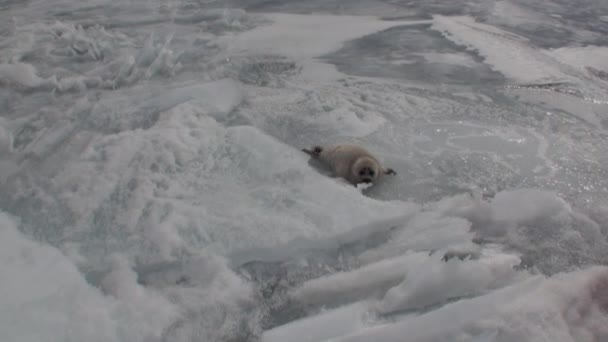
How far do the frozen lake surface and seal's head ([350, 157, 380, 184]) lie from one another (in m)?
0.14

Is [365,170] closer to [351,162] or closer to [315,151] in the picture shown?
[351,162]

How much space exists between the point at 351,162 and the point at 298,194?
0.43 m

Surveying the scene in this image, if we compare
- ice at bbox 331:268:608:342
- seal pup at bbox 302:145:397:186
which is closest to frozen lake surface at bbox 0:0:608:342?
ice at bbox 331:268:608:342

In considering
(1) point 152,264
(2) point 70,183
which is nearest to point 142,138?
(2) point 70,183

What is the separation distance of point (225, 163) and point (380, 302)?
1514mm

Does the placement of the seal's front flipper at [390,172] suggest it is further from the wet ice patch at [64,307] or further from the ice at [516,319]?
the wet ice patch at [64,307]

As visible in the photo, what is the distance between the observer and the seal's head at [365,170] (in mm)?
2848

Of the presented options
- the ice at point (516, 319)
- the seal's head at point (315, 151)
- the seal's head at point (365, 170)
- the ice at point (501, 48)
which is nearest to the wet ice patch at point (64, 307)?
the ice at point (516, 319)

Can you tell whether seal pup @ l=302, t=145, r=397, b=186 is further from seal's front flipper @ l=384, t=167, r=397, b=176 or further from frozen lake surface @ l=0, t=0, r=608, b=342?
frozen lake surface @ l=0, t=0, r=608, b=342

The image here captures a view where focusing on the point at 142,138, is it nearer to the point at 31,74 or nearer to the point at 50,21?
the point at 31,74

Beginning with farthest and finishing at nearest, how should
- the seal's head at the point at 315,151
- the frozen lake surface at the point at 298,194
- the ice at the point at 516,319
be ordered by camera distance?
the seal's head at the point at 315,151
the frozen lake surface at the point at 298,194
the ice at the point at 516,319

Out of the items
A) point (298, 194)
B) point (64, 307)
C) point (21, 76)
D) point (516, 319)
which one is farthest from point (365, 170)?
point (21, 76)

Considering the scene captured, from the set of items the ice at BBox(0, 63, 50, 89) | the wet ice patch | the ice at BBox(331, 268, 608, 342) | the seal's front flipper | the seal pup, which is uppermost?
the ice at BBox(0, 63, 50, 89)

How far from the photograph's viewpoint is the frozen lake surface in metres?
1.91
